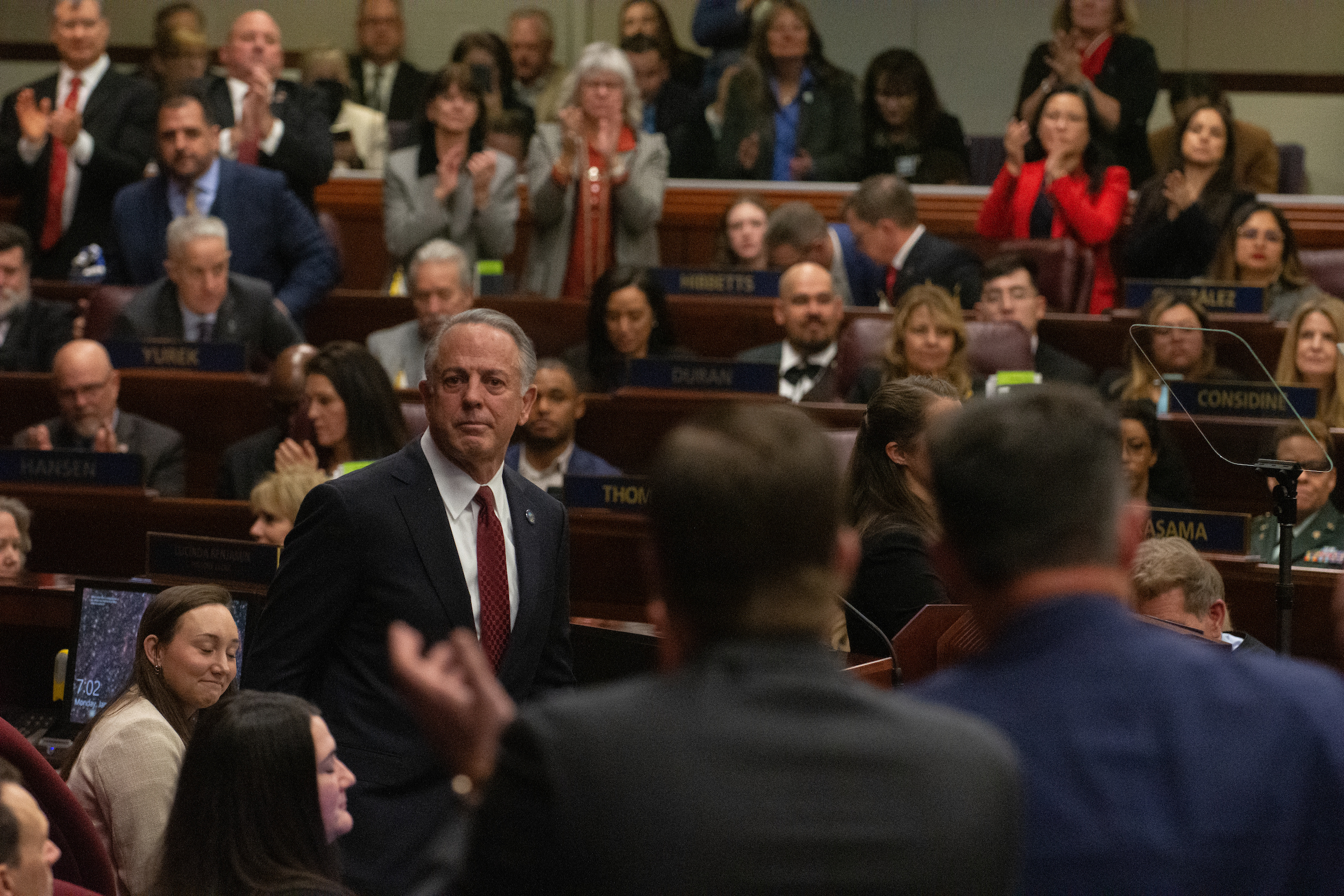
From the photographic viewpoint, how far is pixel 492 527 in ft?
8.10

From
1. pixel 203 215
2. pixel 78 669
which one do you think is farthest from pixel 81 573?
pixel 203 215

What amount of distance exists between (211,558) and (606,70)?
3.20m

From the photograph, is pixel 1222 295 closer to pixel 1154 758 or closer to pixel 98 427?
pixel 98 427

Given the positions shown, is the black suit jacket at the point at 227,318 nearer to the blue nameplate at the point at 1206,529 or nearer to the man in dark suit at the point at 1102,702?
the blue nameplate at the point at 1206,529

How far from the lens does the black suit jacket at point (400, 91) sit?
8453 mm

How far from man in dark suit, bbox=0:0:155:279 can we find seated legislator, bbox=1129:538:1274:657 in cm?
467

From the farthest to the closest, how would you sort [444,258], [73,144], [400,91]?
[400,91] → [73,144] → [444,258]

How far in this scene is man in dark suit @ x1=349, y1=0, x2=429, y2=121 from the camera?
8.48m

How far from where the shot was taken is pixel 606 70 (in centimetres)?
608

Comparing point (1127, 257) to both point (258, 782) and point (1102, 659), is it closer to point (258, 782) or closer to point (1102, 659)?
point (258, 782)

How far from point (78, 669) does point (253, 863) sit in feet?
4.92

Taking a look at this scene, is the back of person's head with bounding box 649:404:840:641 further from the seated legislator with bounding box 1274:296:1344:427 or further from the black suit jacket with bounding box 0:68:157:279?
the black suit jacket with bounding box 0:68:157:279

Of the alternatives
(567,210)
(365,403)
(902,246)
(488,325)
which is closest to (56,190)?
(567,210)

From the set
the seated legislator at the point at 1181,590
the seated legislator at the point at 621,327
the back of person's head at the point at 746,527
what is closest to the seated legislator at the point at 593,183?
the seated legislator at the point at 621,327
